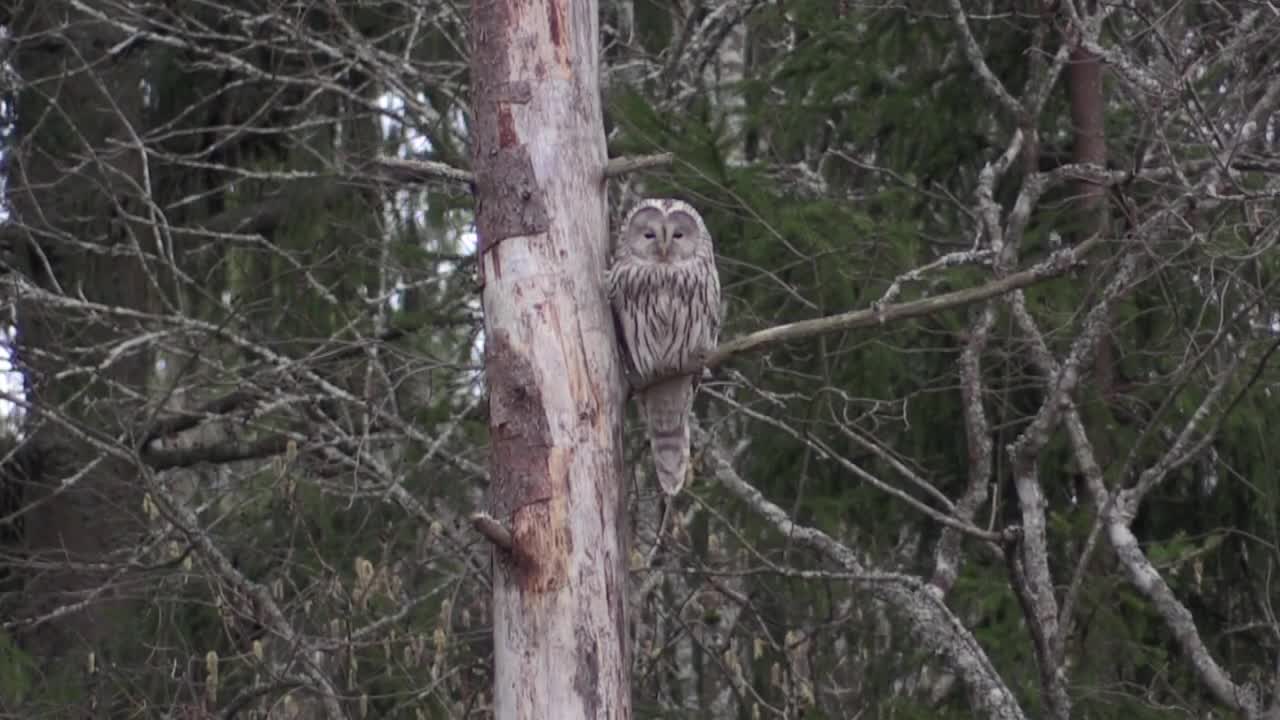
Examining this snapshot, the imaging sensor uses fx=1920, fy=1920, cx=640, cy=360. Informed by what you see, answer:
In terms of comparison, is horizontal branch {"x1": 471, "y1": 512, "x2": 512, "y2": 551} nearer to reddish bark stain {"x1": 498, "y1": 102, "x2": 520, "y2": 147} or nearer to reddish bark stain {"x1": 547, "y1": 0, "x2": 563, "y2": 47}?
reddish bark stain {"x1": 498, "y1": 102, "x2": 520, "y2": 147}

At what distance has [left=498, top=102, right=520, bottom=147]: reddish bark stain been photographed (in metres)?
4.72

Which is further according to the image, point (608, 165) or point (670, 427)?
point (670, 427)

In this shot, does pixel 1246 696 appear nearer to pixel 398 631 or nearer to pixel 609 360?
pixel 609 360

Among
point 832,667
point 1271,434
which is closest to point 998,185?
point 1271,434

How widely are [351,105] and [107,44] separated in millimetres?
1416

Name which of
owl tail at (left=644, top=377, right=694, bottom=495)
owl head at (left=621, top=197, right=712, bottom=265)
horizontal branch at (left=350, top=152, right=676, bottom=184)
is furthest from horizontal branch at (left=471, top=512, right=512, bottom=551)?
owl head at (left=621, top=197, right=712, bottom=265)

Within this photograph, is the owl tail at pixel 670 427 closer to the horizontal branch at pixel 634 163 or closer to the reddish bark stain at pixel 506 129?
the horizontal branch at pixel 634 163

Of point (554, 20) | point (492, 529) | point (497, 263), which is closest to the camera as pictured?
point (492, 529)

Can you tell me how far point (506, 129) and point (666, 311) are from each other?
39.7 inches

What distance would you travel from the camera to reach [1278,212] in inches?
236

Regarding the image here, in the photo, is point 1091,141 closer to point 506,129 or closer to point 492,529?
point 506,129

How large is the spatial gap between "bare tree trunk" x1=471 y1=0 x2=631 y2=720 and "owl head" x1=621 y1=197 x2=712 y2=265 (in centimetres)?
82

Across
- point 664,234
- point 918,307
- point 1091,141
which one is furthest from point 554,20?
point 1091,141

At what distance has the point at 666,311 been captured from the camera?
555cm
